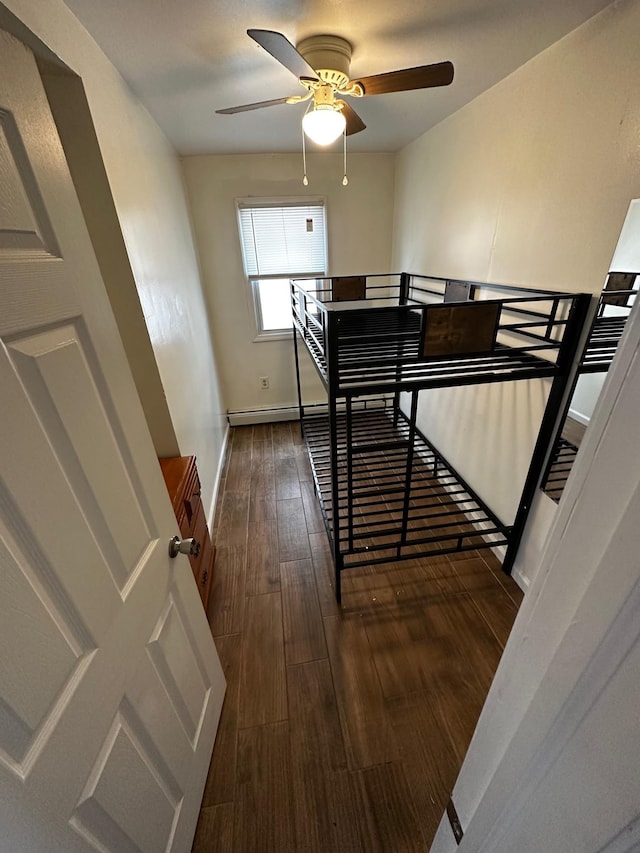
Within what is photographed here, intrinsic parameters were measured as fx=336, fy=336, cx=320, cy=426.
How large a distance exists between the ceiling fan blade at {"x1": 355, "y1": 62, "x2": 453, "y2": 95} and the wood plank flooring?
211 cm

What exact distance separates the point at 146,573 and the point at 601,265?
5.62ft

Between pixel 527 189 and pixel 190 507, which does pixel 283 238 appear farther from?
pixel 190 507

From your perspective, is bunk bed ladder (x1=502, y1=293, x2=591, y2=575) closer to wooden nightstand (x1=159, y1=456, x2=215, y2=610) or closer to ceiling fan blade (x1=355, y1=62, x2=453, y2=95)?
ceiling fan blade (x1=355, y1=62, x2=453, y2=95)

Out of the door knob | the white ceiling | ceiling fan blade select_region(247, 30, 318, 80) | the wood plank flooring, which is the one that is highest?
the white ceiling

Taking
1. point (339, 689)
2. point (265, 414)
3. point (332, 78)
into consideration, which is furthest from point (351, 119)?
point (339, 689)

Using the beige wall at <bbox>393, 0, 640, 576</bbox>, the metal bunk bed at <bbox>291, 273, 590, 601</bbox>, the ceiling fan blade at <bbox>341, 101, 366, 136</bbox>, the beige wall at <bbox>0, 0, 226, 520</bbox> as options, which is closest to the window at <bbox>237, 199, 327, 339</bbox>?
the metal bunk bed at <bbox>291, 273, 590, 601</bbox>

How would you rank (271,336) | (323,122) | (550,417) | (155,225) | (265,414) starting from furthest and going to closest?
(265,414)
(271,336)
(155,225)
(550,417)
(323,122)

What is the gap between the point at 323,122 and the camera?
1.31 meters

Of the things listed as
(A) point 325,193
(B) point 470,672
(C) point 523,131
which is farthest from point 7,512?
(A) point 325,193

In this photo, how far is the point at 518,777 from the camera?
56cm

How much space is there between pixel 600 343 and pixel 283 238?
2.46m

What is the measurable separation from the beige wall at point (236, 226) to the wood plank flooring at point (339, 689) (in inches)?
67.3

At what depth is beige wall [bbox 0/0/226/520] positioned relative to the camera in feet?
3.39

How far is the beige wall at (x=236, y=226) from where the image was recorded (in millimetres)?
2590
